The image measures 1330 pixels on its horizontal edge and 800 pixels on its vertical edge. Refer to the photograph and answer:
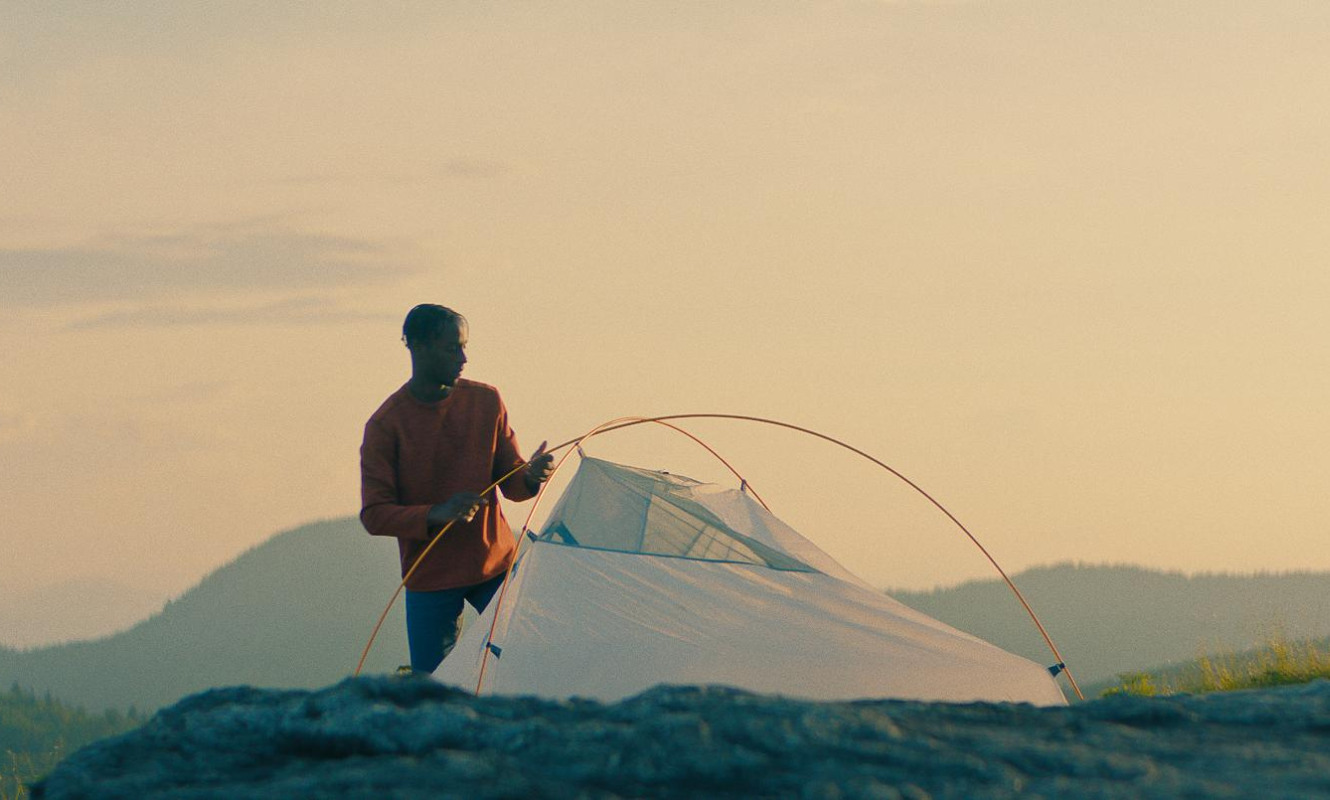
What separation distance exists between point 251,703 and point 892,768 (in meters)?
1.64

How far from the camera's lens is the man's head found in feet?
19.5

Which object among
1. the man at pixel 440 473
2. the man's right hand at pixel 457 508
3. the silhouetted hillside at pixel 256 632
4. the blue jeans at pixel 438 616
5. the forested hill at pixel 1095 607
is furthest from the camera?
the silhouetted hillside at pixel 256 632

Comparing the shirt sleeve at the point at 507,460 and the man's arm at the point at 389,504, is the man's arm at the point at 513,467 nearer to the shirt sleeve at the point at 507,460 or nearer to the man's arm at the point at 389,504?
the shirt sleeve at the point at 507,460

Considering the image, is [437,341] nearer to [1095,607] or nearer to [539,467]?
[539,467]

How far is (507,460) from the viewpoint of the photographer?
20.7 ft

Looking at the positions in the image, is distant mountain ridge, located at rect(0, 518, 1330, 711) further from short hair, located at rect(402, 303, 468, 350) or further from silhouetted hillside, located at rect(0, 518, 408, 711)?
short hair, located at rect(402, 303, 468, 350)

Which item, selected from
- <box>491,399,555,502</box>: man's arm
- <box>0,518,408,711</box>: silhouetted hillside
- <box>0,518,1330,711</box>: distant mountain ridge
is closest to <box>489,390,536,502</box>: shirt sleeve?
<box>491,399,555,502</box>: man's arm

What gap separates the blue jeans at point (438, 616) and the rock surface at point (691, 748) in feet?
8.22

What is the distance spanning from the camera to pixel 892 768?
2.85 metres

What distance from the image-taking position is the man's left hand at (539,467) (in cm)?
598

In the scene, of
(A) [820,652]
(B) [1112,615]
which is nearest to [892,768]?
(A) [820,652]

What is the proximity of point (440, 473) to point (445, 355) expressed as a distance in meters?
0.54

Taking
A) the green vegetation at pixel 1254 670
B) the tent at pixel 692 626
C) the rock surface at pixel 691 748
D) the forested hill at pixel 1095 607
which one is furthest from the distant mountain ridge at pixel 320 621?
the rock surface at pixel 691 748

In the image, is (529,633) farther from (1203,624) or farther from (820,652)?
(1203,624)
